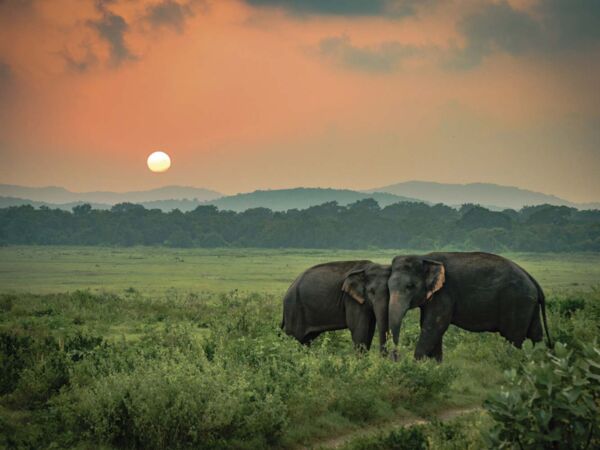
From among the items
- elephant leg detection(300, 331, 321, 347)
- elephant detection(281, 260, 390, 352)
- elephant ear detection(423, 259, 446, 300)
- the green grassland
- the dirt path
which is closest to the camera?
the green grassland

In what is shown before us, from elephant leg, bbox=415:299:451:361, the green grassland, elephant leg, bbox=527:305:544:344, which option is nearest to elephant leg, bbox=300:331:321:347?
the green grassland

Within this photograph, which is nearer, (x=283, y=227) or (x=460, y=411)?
(x=460, y=411)

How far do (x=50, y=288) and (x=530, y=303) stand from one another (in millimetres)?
36152

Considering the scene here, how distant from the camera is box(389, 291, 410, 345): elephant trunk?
558 inches

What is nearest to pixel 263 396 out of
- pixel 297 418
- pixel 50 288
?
pixel 297 418

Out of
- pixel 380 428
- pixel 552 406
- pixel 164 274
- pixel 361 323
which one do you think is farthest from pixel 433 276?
pixel 164 274

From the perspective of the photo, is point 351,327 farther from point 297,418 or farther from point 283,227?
point 283,227

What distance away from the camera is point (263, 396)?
11.0 m

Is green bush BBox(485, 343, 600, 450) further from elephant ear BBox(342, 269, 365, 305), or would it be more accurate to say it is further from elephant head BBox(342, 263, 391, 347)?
elephant ear BBox(342, 269, 365, 305)

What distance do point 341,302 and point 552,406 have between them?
9.23m

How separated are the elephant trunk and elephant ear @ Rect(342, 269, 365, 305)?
3.05 feet

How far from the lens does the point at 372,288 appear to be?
14930mm

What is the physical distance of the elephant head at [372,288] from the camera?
1470cm

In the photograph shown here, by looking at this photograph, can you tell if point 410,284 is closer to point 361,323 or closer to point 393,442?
point 361,323
